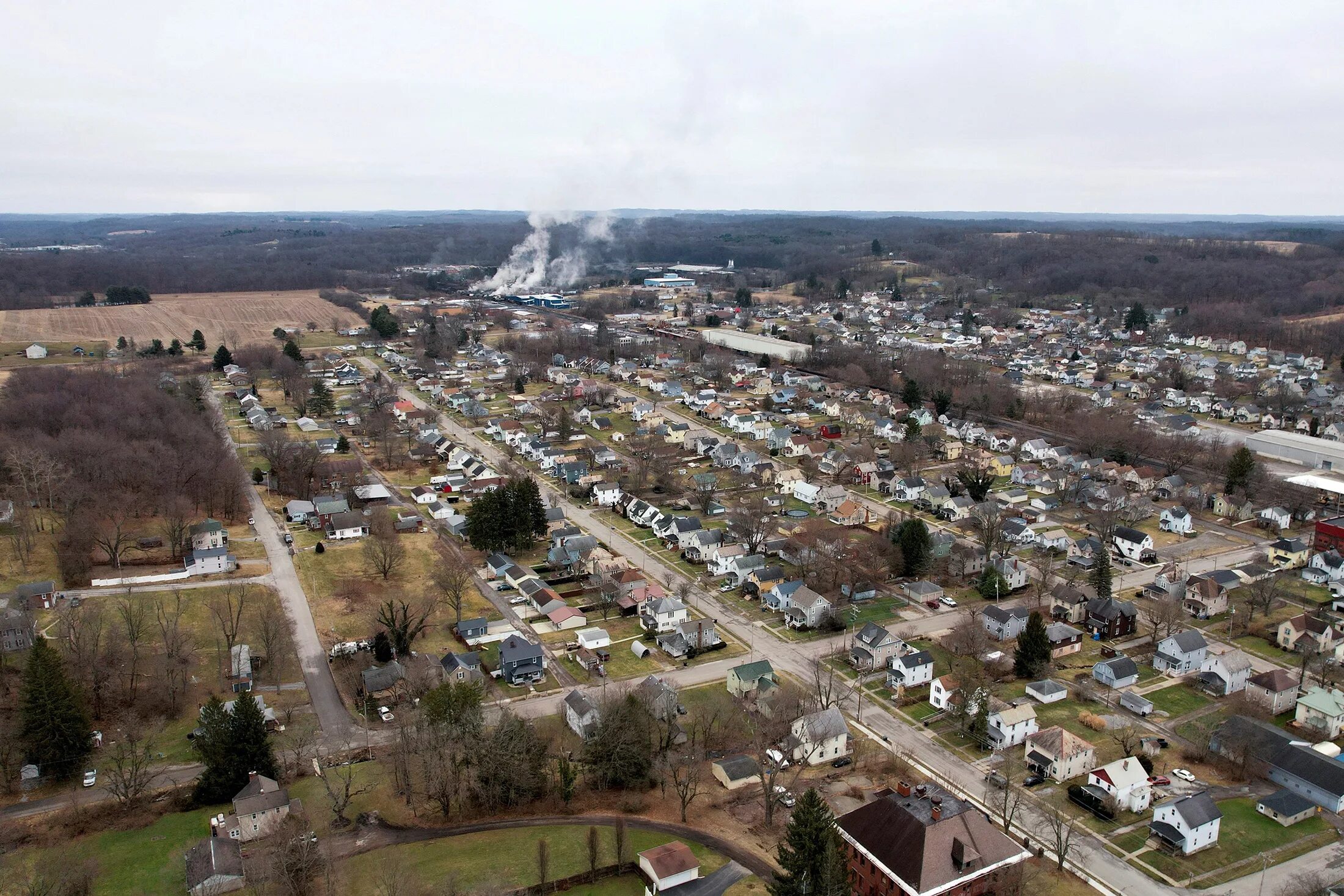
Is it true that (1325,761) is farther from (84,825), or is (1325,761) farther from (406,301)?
(406,301)

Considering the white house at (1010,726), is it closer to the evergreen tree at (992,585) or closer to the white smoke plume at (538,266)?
the evergreen tree at (992,585)

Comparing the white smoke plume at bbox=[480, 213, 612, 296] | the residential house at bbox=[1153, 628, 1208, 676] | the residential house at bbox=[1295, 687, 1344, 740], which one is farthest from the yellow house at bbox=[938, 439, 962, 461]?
the white smoke plume at bbox=[480, 213, 612, 296]

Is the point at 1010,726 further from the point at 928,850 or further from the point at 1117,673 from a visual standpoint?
the point at 928,850

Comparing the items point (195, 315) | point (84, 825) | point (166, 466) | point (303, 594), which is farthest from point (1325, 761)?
point (195, 315)

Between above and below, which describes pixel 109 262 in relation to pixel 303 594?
above

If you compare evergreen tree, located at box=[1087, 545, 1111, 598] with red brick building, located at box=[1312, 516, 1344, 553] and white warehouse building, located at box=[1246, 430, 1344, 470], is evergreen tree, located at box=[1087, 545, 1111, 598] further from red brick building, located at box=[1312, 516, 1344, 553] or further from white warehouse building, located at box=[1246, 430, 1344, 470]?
white warehouse building, located at box=[1246, 430, 1344, 470]

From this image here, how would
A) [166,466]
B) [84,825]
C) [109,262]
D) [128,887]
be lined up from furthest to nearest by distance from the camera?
1. [109,262]
2. [166,466]
3. [84,825]
4. [128,887]

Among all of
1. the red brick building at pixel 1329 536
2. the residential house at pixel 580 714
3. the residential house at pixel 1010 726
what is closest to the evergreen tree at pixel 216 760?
the residential house at pixel 580 714
